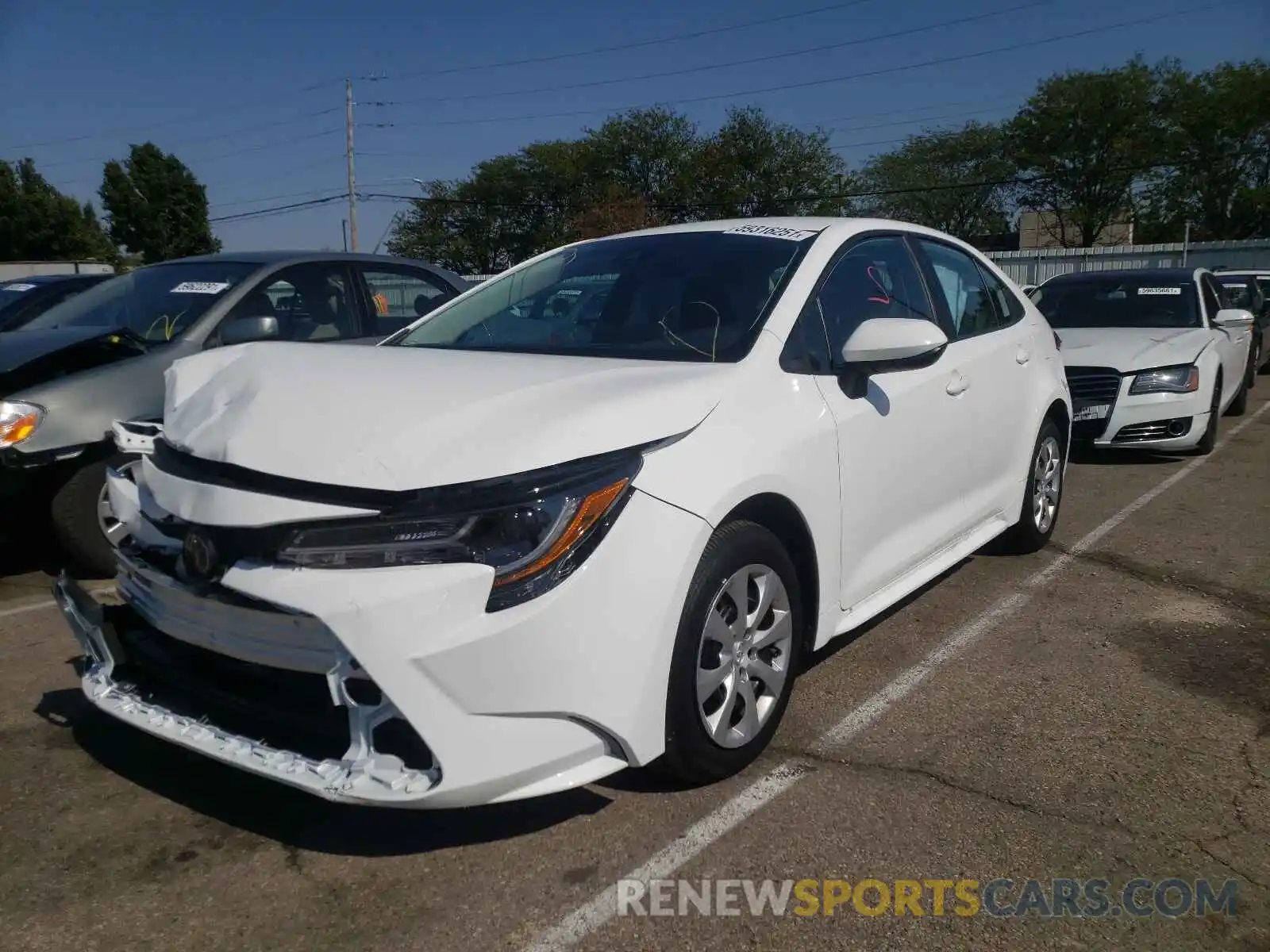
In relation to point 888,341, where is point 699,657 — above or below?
below

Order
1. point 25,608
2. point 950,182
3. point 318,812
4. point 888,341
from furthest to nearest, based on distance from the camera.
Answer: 1. point 950,182
2. point 25,608
3. point 888,341
4. point 318,812

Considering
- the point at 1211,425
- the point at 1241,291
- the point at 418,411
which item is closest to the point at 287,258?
the point at 418,411

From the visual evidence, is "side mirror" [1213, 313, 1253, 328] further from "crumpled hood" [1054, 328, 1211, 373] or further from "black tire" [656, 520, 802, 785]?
"black tire" [656, 520, 802, 785]

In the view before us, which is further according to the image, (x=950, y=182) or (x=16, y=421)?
(x=950, y=182)

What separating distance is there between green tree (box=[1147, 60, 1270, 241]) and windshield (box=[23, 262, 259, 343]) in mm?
52759

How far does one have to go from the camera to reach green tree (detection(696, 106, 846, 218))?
5425 cm

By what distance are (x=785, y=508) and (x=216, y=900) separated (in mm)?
1823

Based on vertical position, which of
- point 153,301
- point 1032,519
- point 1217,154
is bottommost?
point 1032,519

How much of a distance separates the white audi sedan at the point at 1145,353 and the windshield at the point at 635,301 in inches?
197

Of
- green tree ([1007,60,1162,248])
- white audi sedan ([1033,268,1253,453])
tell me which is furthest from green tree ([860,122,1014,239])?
white audi sedan ([1033,268,1253,453])

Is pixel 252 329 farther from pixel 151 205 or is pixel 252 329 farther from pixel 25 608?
pixel 151 205

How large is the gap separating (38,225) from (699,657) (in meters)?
67.2

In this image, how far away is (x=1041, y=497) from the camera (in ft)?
18.3

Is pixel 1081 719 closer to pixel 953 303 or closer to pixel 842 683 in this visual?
pixel 842 683
